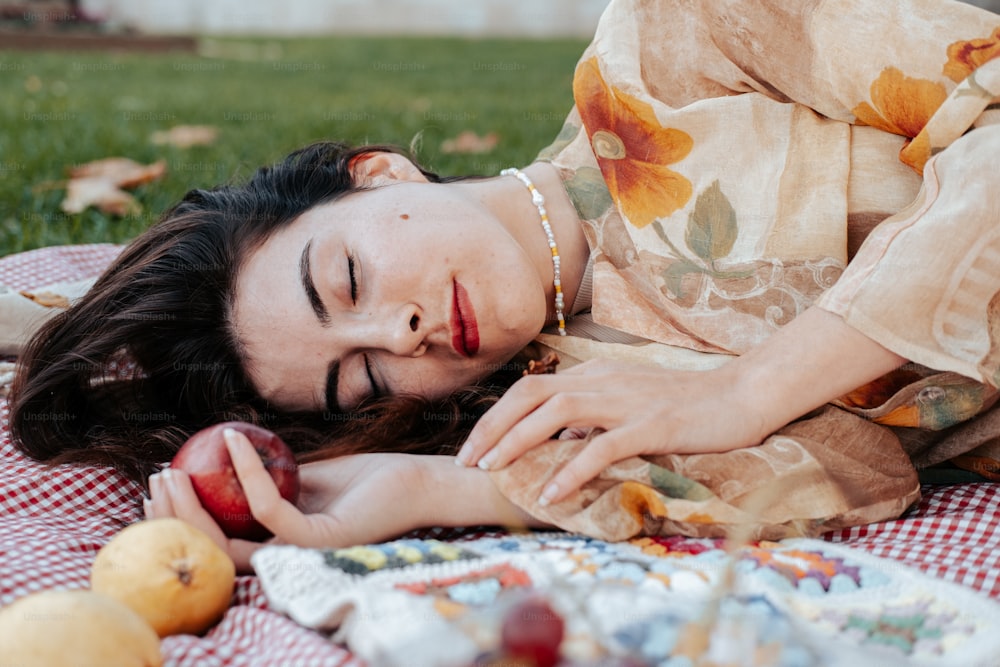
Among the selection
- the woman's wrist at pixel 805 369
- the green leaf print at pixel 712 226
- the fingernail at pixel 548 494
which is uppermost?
the green leaf print at pixel 712 226

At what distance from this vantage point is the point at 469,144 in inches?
180

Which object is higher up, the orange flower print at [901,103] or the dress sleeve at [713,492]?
the orange flower print at [901,103]

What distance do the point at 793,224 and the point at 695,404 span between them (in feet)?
1.69

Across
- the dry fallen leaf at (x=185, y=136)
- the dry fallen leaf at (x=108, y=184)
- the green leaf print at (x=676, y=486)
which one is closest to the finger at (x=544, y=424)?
the green leaf print at (x=676, y=486)

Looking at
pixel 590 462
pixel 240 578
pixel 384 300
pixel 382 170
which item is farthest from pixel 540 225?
pixel 240 578

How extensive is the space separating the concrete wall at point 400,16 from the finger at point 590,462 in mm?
19183

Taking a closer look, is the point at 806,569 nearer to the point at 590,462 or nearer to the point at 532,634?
the point at 590,462

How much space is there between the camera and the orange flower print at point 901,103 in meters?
1.93

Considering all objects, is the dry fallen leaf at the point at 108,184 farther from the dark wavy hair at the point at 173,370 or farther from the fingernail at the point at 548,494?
the fingernail at the point at 548,494

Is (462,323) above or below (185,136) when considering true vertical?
→ above

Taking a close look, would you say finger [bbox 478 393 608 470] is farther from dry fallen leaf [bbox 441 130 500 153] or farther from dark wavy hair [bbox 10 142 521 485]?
dry fallen leaf [bbox 441 130 500 153]

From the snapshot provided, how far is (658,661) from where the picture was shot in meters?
0.94

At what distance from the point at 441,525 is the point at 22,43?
11330 millimetres

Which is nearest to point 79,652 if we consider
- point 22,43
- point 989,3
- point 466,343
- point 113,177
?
point 466,343
